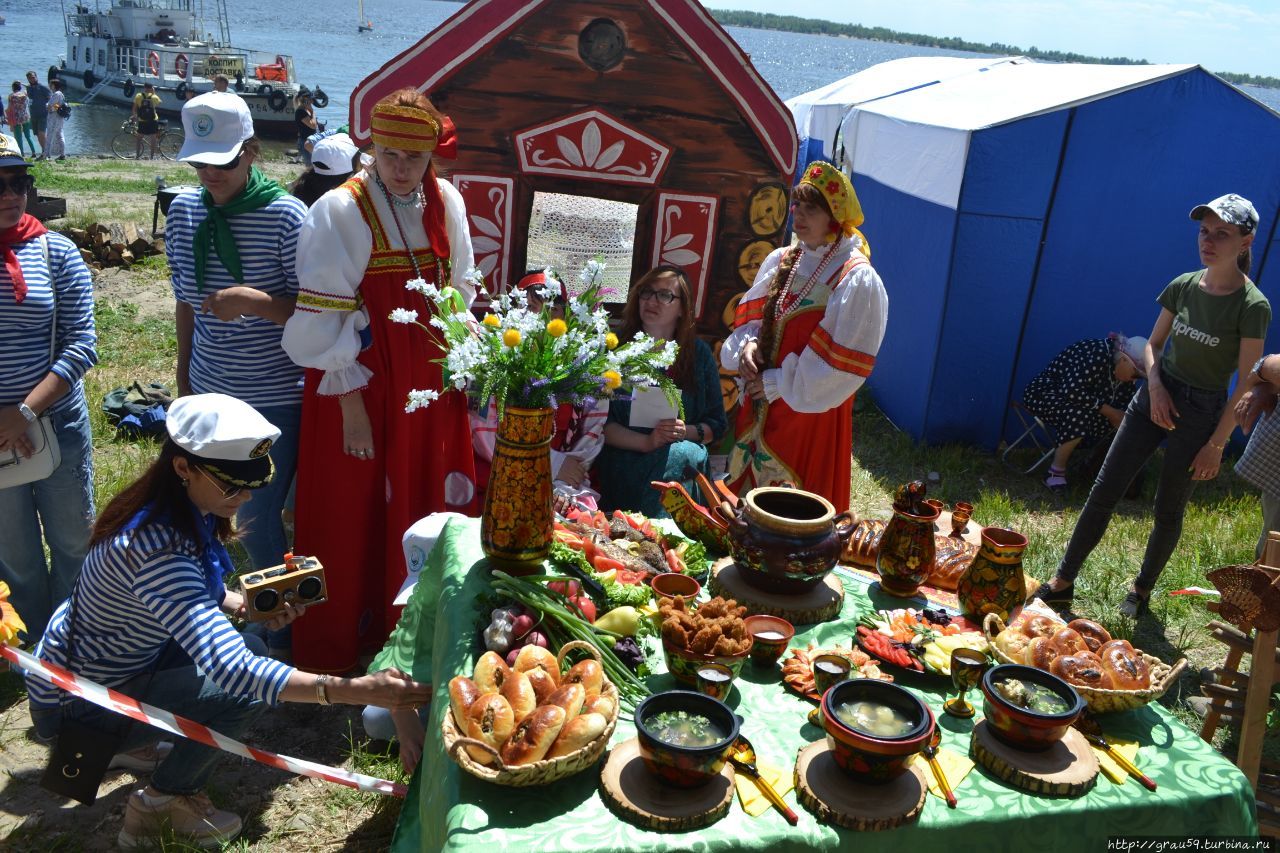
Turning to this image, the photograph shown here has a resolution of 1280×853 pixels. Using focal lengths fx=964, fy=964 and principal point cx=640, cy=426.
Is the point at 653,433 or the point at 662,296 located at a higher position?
the point at 662,296

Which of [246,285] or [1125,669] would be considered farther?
[246,285]

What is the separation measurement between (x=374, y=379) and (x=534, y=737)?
2077mm

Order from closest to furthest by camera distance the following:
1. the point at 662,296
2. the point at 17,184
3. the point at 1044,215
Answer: the point at 17,184
the point at 662,296
the point at 1044,215

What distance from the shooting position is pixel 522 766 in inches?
68.2

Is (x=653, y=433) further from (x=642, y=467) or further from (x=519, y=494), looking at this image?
(x=519, y=494)

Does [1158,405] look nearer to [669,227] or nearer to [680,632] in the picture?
[669,227]

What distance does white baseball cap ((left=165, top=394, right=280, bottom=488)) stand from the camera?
2385 millimetres

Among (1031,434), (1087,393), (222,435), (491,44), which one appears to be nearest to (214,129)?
(222,435)

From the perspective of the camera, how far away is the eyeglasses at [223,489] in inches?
95.6

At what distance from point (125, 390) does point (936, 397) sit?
558cm

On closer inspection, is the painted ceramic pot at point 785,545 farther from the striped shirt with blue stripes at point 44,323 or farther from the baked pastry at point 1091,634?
the striped shirt with blue stripes at point 44,323

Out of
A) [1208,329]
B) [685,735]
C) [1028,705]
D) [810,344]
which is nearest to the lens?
[685,735]

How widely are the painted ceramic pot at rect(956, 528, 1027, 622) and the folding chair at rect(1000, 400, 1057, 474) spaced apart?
4365mm

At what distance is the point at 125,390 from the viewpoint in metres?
6.46
